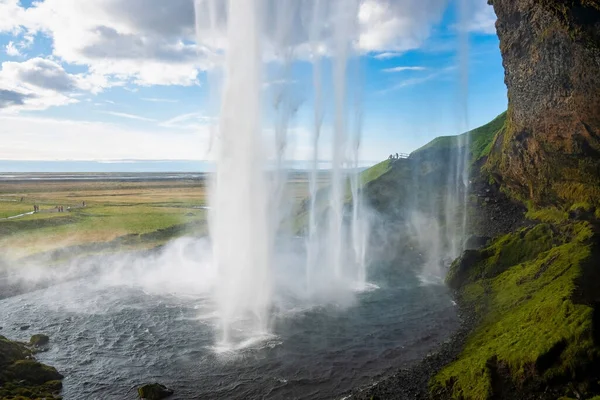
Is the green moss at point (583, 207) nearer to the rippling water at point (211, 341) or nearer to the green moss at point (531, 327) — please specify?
the green moss at point (531, 327)

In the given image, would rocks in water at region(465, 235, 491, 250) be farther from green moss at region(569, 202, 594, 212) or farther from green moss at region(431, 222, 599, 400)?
green moss at region(431, 222, 599, 400)

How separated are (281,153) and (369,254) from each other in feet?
70.1

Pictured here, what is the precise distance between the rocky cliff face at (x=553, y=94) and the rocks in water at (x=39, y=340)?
44638 millimetres

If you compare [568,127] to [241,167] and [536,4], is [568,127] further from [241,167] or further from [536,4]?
[241,167]

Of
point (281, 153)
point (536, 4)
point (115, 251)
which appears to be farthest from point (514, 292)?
point (115, 251)

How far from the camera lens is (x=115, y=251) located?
5478cm

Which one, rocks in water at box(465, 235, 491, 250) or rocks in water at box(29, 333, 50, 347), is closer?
rocks in water at box(29, 333, 50, 347)

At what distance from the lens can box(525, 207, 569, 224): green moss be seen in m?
38.1

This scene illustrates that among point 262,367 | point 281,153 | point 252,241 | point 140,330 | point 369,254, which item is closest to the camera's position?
point 262,367

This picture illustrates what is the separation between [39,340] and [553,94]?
46302 mm

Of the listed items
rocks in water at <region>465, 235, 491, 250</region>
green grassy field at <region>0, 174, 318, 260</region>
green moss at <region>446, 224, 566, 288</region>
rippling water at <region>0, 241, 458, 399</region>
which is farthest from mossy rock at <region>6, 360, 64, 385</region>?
rocks in water at <region>465, 235, 491, 250</region>

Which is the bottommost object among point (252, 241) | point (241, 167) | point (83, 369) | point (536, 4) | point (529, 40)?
point (83, 369)

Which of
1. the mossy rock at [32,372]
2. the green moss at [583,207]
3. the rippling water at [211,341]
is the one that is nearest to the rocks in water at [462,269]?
the rippling water at [211,341]

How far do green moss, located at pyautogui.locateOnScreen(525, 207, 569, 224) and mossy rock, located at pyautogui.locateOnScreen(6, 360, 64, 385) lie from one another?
137ft
